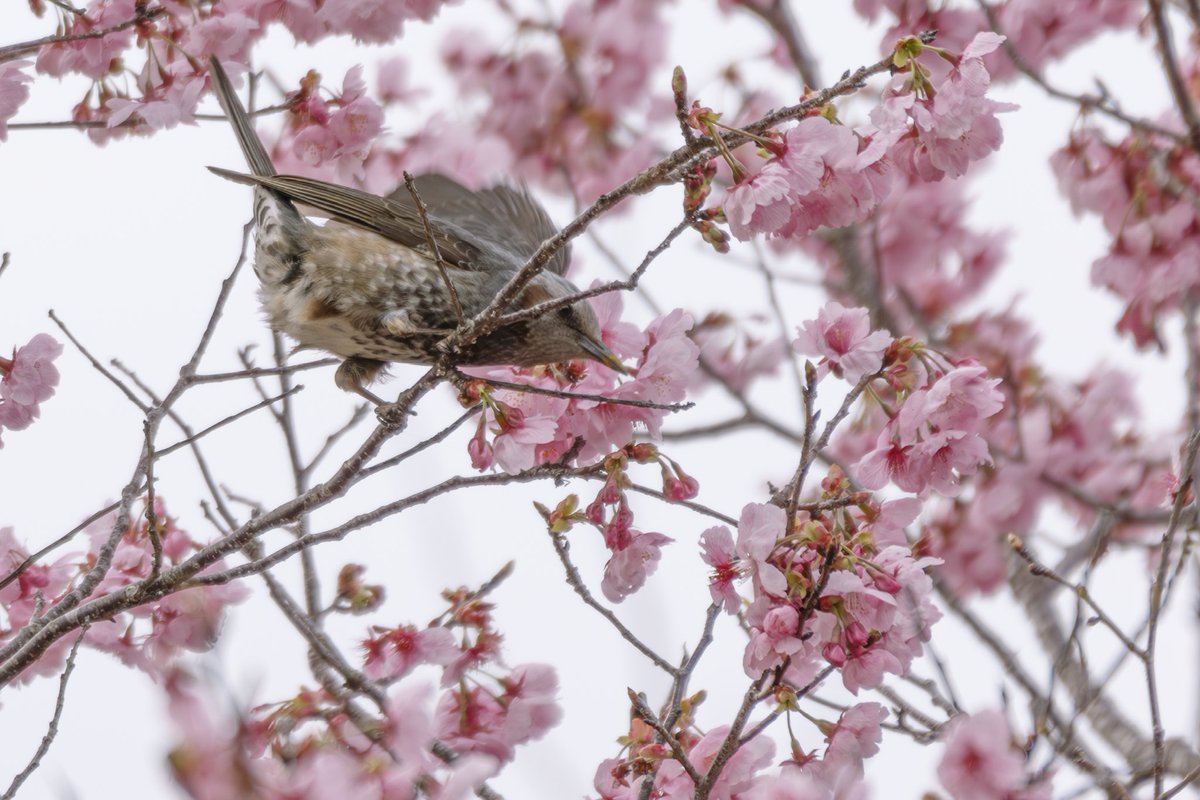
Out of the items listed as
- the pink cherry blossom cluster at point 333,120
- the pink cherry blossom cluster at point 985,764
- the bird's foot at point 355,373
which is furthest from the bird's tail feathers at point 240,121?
the pink cherry blossom cluster at point 985,764

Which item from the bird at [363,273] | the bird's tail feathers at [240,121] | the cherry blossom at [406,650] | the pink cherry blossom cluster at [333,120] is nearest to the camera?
the cherry blossom at [406,650]

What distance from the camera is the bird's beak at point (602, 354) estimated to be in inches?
113

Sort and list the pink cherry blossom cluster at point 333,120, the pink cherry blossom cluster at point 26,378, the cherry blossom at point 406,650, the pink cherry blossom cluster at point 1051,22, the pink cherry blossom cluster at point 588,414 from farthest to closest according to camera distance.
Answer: the pink cherry blossom cluster at point 1051,22, the pink cherry blossom cluster at point 333,120, the pink cherry blossom cluster at point 26,378, the cherry blossom at point 406,650, the pink cherry blossom cluster at point 588,414

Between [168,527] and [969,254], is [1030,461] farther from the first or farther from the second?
[168,527]

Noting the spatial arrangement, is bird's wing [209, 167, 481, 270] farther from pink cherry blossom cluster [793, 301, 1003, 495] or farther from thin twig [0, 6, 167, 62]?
pink cherry blossom cluster [793, 301, 1003, 495]

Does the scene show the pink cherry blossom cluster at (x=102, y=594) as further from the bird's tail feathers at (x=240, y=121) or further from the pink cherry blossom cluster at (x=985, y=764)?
the pink cherry blossom cluster at (x=985, y=764)

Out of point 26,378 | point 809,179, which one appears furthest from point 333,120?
point 809,179

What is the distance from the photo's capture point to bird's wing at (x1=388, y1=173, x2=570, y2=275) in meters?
4.16

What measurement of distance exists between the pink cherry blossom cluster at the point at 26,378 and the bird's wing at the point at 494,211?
4.72 ft

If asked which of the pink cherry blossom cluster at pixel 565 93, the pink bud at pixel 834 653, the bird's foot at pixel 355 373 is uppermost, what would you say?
the pink cherry blossom cluster at pixel 565 93

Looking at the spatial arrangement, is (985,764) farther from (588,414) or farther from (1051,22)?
(1051,22)

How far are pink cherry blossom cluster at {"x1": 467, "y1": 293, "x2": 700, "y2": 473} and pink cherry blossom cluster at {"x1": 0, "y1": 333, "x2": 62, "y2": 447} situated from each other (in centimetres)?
107

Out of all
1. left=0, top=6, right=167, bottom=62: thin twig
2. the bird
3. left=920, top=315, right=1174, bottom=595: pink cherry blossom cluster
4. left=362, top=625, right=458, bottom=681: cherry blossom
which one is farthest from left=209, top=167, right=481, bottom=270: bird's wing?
left=920, top=315, right=1174, bottom=595: pink cherry blossom cluster

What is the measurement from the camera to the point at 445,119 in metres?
5.32
